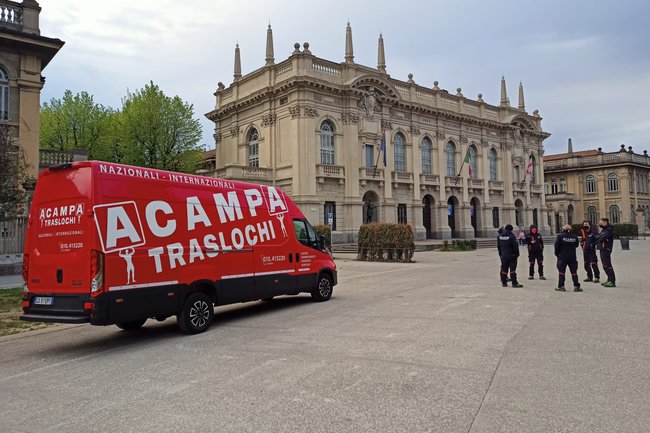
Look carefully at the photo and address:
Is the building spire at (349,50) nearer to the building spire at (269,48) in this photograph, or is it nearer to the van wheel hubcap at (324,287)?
the building spire at (269,48)

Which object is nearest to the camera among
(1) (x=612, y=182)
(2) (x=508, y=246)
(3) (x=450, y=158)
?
(2) (x=508, y=246)

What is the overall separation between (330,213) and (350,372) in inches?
1146

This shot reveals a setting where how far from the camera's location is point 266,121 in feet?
120

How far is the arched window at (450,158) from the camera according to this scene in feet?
145

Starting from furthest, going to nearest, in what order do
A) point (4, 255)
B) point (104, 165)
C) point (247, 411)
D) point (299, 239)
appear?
point (4, 255) < point (299, 239) < point (104, 165) < point (247, 411)

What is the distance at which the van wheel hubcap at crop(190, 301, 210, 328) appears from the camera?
8.06m

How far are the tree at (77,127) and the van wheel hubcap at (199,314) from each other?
30.1m

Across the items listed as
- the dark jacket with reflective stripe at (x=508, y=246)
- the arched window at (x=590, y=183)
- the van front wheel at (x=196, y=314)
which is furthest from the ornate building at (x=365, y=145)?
the van front wheel at (x=196, y=314)

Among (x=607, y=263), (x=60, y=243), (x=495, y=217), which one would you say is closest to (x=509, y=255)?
(x=607, y=263)

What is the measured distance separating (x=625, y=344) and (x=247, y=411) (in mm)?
5280

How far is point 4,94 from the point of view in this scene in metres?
21.0

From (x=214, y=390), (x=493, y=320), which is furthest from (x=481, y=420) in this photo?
(x=493, y=320)

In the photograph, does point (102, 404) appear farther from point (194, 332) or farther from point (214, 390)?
point (194, 332)

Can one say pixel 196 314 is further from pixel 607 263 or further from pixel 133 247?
pixel 607 263
